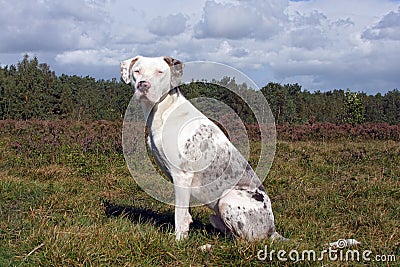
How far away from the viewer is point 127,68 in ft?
17.6

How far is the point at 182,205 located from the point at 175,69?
1.59 m

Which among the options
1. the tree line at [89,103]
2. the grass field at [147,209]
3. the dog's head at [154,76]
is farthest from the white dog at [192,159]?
the tree line at [89,103]

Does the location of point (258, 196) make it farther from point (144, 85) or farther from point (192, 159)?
point (144, 85)

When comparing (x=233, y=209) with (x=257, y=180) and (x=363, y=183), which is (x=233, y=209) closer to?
(x=257, y=180)

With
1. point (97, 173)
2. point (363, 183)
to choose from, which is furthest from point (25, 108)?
point (363, 183)

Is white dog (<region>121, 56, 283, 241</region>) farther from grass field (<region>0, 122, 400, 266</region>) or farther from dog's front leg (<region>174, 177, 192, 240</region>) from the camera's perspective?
grass field (<region>0, 122, 400, 266</region>)

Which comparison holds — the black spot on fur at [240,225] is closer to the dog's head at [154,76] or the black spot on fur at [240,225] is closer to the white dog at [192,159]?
the white dog at [192,159]

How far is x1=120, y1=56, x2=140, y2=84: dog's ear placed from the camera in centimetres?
536

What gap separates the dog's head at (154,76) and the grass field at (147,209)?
160cm

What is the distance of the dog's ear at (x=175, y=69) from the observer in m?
5.15

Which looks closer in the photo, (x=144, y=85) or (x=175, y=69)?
(x=144, y=85)

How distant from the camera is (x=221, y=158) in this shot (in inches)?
204

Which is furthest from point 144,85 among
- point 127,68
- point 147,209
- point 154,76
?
point 147,209

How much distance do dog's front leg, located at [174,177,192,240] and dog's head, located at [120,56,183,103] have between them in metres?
1.00
